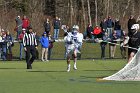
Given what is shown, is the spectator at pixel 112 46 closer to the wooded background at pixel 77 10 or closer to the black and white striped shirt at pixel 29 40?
the black and white striped shirt at pixel 29 40

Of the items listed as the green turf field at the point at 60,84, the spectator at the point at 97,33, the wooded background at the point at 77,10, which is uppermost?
the wooded background at the point at 77,10

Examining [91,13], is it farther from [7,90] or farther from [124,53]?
[7,90]

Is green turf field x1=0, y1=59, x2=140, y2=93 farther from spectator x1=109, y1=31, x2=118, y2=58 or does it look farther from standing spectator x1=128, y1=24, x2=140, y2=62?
spectator x1=109, y1=31, x2=118, y2=58

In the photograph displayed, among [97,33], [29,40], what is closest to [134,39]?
[29,40]

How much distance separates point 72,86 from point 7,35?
55.2ft

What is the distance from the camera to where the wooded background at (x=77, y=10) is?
52.0m

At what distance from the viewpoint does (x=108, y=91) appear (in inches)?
604

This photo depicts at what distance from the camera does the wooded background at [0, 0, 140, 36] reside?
52.0 m

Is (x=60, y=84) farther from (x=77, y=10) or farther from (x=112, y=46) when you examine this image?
(x=77, y=10)

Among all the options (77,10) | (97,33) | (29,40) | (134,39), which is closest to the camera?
(134,39)

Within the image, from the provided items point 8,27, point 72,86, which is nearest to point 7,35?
point 8,27

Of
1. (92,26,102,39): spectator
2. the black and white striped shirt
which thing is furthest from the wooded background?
the black and white striped shirt

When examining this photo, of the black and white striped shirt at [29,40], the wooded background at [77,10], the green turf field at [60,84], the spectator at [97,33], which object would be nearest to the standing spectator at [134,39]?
the green turf field at [60,84]

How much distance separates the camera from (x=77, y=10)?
57.5 metres
